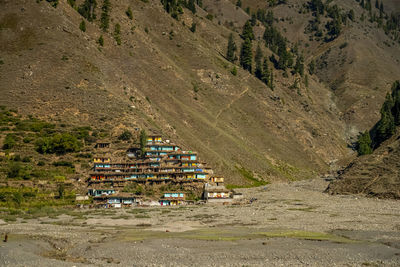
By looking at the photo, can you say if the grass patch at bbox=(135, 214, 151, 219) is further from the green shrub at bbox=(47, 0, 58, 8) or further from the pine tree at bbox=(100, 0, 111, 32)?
the pine tree at bbox=(100, 0, 111, 32)

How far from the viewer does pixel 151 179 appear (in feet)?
275

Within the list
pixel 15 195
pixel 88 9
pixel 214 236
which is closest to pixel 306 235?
pixel 214 236

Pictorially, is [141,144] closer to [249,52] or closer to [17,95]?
[17,95]

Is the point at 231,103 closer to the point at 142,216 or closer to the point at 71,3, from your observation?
the point at 71,3

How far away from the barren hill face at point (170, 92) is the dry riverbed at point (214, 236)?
124ft

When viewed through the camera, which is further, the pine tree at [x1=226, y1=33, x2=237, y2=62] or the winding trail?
the pine tree at [x1=226, y1=33, x2=237, y2=62]

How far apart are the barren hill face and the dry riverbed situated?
3792 cm

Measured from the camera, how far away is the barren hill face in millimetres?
101875

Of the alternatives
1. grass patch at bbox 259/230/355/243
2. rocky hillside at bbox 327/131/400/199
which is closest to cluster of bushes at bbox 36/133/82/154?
grass patch at bbox 259/230/355/243

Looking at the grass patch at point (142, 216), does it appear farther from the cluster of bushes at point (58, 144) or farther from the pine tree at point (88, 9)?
the pine tree at point (88, 9)

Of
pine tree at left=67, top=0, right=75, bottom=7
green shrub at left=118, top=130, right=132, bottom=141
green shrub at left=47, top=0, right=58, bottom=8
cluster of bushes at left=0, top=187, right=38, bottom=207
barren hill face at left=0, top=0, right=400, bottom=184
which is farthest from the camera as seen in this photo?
pine tree at left=67, top=0, right=75, bottom=7

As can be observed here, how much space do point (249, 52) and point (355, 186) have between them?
99.8 metres

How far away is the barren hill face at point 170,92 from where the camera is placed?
10188 centimetres

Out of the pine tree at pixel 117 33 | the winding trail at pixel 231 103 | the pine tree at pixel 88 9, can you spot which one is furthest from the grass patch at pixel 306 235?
the pine tree at pixel 88 9
